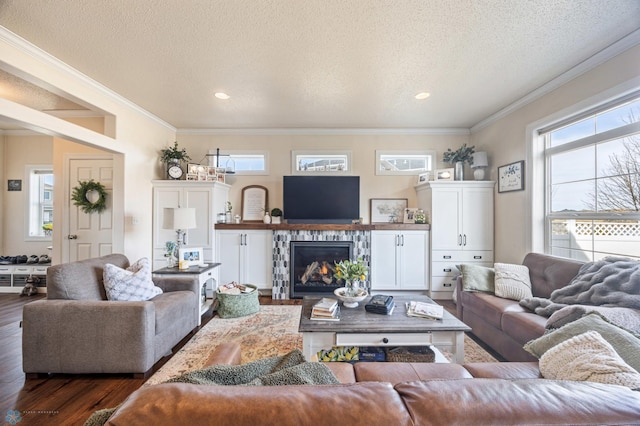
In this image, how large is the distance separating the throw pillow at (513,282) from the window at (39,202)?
6.80 metres

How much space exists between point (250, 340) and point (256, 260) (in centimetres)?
151

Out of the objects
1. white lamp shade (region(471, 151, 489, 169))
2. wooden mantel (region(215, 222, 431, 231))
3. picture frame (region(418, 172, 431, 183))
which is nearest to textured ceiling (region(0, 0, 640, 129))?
white lamp shade (region(471, 151, 489, 169))

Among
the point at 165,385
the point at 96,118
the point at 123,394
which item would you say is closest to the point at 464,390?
the point at 165,385

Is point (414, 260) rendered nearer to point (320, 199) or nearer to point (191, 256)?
point (320, 199)

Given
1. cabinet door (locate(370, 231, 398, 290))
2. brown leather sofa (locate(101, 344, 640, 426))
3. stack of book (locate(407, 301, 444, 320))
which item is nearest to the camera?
brown leather sofa (locate(101, 344, 640, 426))

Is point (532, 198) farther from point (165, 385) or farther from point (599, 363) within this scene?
point (165, 385)

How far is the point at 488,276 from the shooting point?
2.77 m

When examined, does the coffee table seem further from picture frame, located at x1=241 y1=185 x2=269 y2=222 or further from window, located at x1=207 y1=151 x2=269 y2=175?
window, located at x1=207 y1=151 x2=269 y2=175

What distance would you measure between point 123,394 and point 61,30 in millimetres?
2829

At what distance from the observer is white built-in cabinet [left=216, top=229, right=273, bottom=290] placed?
3945 mm

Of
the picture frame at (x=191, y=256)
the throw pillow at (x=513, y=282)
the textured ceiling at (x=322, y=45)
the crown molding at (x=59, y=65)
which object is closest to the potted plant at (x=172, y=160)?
the crown molding at (x=59, y=65)

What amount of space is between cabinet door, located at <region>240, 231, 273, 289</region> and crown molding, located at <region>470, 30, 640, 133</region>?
3.81 metres

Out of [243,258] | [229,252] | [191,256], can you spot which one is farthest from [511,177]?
[191,256]

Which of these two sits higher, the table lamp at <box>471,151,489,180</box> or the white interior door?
the table lamp at <box>471,151,489,180</box>
